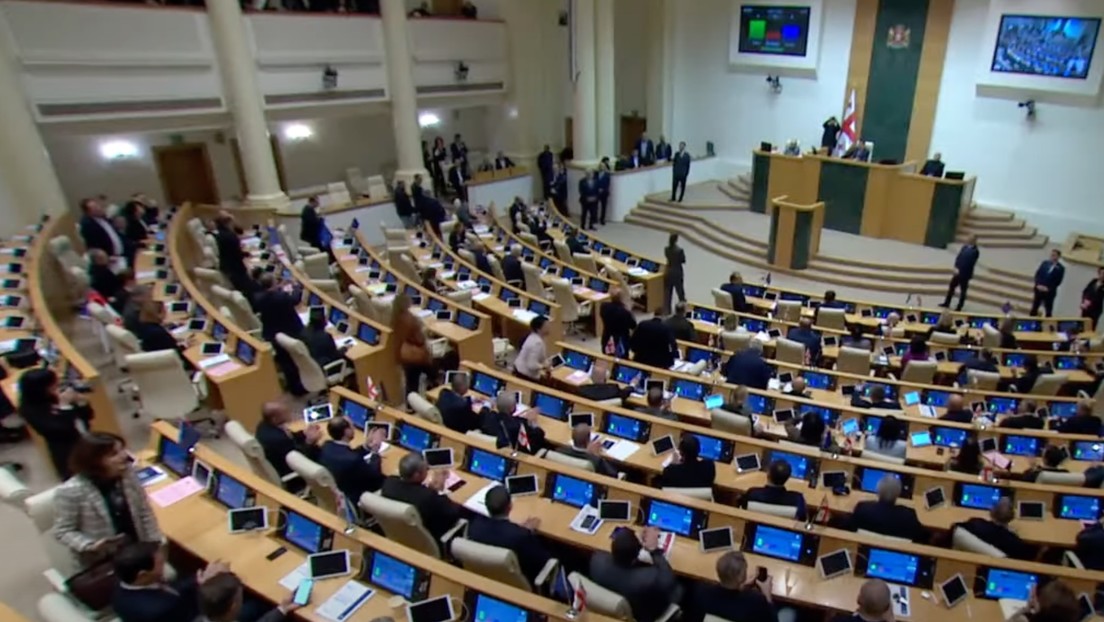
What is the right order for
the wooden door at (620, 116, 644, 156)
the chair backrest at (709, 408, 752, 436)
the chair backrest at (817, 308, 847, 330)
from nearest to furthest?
the chair backrest at (709, 408, 752, 436), the chair backrest at (817, 308, 847, 330), the wooden door at (620, 116, 644, 156)

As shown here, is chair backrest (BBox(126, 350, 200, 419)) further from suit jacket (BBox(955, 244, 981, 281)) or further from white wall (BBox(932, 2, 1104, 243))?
white wall (BBox(932, 2, 1104, 243))

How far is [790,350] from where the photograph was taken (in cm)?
841

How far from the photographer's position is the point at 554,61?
789 inches

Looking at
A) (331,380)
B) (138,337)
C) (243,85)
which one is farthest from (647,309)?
(243,85)

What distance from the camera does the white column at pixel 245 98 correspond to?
13.4 metres

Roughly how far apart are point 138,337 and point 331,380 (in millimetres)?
2034

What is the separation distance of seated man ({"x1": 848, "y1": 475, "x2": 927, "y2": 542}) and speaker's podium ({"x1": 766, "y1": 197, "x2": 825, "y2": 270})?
967 centimetres

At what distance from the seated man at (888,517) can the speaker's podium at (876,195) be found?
36.7ft

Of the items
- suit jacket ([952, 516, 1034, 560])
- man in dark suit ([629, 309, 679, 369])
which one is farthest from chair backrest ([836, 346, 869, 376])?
suit jacket ([952, 516, 1034, 560])

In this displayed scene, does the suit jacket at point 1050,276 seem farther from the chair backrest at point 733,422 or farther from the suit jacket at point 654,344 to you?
the chair backrest at point 733,422

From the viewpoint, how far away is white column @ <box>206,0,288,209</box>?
44.1 ft

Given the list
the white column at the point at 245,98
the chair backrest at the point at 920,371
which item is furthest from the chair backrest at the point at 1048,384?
the white column at the point at 245,98

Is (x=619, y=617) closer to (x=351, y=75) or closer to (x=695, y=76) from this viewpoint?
(x=351, y=75)

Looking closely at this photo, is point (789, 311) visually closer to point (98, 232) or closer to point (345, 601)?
point (345, 601)
